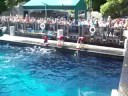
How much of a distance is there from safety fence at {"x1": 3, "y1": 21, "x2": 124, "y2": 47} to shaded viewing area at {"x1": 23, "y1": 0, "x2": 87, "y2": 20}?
370 cm

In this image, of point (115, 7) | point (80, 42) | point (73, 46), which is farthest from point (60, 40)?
point (115, 7)

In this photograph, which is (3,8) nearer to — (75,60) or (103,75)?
(75,60)

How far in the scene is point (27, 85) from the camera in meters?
15.2

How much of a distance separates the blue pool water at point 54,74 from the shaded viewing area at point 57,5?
272 inches

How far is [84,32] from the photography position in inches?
921

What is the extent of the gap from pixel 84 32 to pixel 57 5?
6656 mm

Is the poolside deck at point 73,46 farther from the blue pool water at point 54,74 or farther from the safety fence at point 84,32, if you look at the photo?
the safety fence at point 84,32

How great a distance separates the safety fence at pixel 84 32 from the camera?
21875 mm

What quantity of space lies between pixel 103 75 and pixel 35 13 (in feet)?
59.7

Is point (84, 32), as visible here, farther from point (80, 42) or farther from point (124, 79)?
point (124, 79)

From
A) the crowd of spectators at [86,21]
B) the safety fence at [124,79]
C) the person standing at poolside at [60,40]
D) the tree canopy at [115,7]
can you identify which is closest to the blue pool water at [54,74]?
the person standing at poolside at [60,40]

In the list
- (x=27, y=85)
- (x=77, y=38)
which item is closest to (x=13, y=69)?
(x=27, y=85)

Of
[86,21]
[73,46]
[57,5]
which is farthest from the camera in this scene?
[57,5]

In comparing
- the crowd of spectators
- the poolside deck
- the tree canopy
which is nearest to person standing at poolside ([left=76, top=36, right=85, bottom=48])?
the poolside deck
